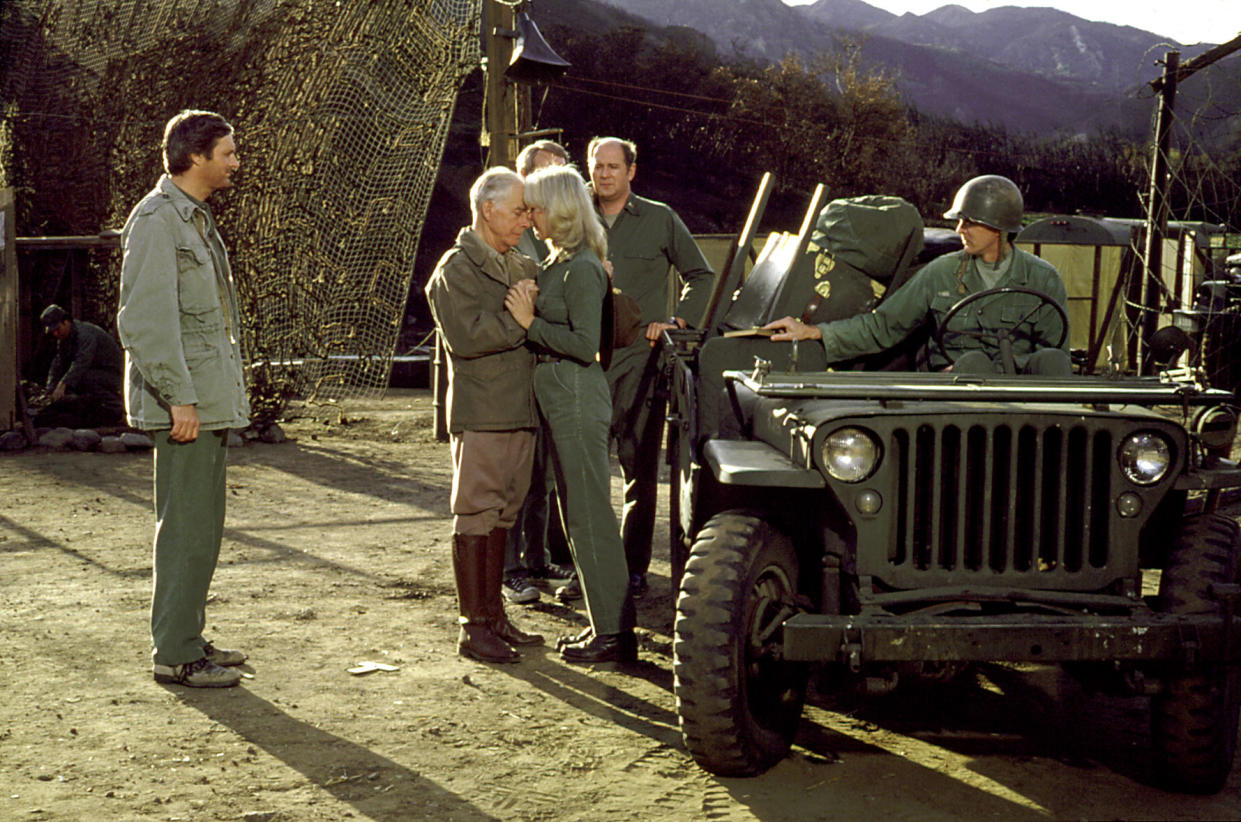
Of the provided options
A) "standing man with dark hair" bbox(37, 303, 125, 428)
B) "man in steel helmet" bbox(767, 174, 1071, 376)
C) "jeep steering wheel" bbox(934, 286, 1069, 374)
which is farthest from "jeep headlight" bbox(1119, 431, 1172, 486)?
"standing man with dark hair" bbox(37, 303, 125, 428)

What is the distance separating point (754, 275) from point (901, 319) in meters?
0.99

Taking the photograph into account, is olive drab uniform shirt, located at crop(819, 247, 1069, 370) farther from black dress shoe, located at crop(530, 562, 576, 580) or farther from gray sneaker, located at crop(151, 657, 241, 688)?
gray sneaker, located at crop(151, 657, 241, 688)

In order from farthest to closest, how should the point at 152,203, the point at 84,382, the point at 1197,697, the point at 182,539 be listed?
the point at 84,382 → the point at 182,539 → the point at 152,203 → the point at 1197,697

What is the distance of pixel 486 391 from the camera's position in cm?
557

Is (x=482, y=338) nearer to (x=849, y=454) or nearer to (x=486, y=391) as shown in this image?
(x=486, y=391)

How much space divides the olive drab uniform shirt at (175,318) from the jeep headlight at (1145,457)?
3.17 m

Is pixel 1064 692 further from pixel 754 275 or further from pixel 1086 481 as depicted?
pixel 754 275

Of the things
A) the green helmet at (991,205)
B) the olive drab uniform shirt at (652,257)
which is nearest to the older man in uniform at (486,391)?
the olive drab uniform shirt at (652,257)

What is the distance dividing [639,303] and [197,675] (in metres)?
2.87

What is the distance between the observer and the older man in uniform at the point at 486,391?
548cm

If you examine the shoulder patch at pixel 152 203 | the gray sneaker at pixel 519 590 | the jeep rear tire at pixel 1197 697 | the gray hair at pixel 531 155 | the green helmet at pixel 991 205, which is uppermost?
the gray hair at pixel 531 155

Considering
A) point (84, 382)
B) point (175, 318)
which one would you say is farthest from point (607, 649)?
point (84, 382)

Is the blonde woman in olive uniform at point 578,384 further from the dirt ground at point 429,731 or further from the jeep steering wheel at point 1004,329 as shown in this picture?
the jeep steering wheel at point 1004,329

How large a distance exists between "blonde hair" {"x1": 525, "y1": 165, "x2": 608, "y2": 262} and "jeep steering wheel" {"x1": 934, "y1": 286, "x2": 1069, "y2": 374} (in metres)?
1.46
